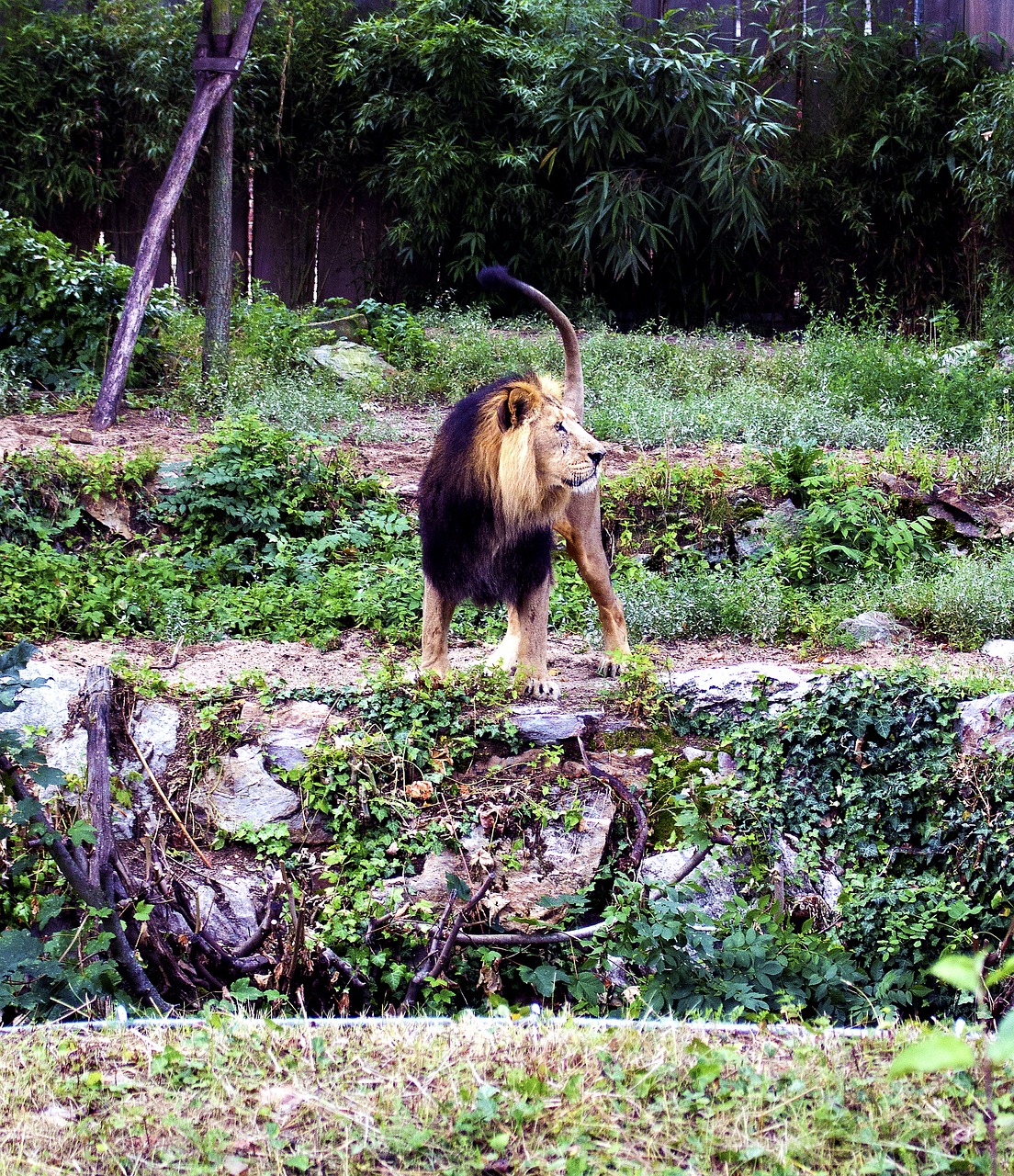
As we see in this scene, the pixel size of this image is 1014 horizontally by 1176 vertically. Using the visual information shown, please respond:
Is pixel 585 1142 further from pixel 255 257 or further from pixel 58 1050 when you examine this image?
pixel 255 257

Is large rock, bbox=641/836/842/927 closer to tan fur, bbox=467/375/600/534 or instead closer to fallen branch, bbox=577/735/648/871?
fallen branch, bbox=577/735/648/871

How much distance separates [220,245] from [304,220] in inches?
170

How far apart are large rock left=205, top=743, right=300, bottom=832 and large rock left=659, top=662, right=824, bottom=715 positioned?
1551mm

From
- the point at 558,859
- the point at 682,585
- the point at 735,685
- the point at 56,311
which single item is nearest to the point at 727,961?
the point at 558,859

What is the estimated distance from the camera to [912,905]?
3803 millimetres

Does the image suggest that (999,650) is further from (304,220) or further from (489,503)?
(304,220)

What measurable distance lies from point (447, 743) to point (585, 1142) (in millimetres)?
2155

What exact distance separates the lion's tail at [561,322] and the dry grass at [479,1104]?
8.48ft

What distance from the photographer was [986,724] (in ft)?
13.3

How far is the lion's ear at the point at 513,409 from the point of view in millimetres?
3975

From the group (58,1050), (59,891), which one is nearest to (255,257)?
(59,891)

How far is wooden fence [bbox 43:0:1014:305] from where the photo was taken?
37.0ft

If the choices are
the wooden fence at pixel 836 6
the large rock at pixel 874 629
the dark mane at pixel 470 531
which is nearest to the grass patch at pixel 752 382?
the large rock at pixel 874 629

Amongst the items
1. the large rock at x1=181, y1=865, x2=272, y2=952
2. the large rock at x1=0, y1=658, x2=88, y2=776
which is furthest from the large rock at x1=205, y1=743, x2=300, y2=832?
the large rock at x1=0, y1=658, x2=88, y2=776
